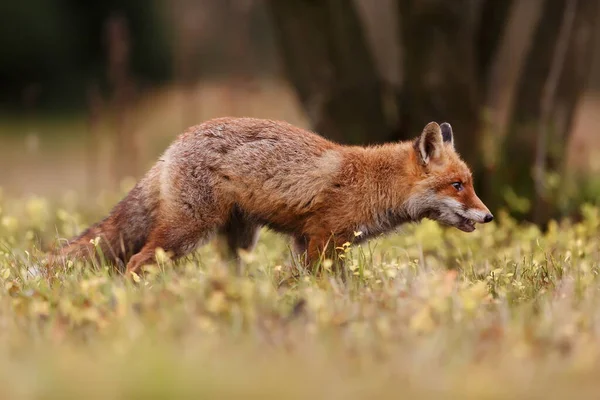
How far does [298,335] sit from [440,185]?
3.03 metres

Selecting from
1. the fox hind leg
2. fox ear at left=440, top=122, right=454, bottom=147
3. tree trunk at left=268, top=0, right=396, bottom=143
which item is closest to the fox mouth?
fox ear at left=440, top=122, right=454, bottom=147

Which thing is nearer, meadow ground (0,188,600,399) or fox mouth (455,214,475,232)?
meadow ground (0,188,600,399)

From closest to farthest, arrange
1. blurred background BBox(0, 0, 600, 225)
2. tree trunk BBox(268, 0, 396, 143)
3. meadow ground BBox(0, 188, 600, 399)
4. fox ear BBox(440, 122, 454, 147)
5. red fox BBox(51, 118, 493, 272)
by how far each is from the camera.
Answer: meadow ground BBox(0, 188, 600, 399) → red fox BBox(51, 118, 493, 272) → fox ear BBox(440, 122, 454, 147) → blurred background BBox(0, 0, 600, 225) → tree trunk BBox(268, 0, 396, 143)

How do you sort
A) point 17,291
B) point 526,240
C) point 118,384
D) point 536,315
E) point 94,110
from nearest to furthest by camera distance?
point 118,384, point 536,315, point 17,291, point 526,240, point 94,110

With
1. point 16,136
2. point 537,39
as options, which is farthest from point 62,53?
point 537,39

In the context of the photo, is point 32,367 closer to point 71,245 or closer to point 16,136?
point 71,245

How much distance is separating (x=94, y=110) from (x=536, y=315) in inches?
279

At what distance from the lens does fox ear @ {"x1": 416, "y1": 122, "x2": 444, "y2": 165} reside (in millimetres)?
7188

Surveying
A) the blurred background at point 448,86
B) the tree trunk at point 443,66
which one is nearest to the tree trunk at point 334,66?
the blurred background at point 448,86

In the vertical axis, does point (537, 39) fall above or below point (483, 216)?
above

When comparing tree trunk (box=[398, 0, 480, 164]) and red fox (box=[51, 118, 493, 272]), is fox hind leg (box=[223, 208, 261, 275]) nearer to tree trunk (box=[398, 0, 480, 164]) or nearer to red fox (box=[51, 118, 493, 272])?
red fox (box=[51, 118, 493, 272])

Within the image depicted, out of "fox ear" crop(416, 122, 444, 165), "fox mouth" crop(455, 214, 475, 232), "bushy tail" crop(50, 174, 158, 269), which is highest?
"fox ear" crop(416, 122, 444, 165)

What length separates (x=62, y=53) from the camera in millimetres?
21047

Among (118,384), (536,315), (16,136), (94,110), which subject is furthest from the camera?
(16,136)
